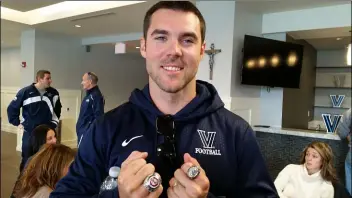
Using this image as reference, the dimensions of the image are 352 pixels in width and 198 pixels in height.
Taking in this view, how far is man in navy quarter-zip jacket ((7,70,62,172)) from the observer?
63.6 inches

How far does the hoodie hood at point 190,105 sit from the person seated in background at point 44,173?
27.5 inches

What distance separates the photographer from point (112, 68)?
2.14 meters

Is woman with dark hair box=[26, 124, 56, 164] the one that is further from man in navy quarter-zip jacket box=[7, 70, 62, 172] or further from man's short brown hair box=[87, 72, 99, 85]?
man's short brown hair box=[87, 72, 99, 85]

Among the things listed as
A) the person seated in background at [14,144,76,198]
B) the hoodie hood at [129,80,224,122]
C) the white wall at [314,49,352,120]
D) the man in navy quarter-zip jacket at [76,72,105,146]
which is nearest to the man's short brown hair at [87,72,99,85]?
the man in navy quarter-zip jacket at [76,72,105,146]

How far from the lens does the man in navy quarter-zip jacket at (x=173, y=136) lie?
652 mm

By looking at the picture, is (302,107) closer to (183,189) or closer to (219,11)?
(219,11)

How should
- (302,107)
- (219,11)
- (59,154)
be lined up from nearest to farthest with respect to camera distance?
(59,154), (302,107), (219,11)

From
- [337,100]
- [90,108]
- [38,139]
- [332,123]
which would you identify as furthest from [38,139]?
[337,100]

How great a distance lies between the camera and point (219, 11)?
8.34 ft

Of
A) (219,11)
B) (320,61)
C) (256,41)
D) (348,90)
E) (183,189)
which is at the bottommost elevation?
(183,189)

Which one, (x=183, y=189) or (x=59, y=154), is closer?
(x=183, y=189)

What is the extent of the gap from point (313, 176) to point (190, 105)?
113 centimetres

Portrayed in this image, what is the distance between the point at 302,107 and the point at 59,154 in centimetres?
190

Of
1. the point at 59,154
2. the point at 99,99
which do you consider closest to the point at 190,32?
the point at 59,154
